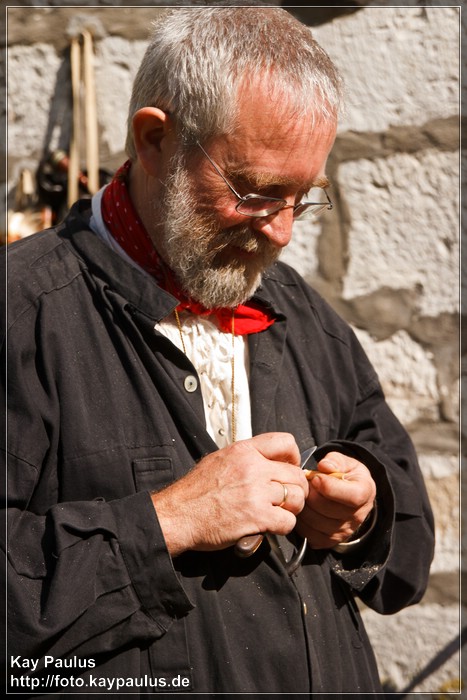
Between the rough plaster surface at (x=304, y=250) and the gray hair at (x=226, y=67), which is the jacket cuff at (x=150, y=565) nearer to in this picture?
the gray hair at (x=226, y=67)

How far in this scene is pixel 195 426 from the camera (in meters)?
1.47

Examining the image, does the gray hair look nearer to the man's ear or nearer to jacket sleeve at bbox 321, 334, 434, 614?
the man's ear

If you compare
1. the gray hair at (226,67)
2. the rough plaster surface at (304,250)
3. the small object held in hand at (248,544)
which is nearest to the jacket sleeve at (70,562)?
the small object held in hand at (248,544)

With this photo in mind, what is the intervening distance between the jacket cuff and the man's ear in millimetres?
675

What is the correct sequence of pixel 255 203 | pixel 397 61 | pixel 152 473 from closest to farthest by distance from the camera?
pixel 152 473
pixel 255 203
pixel 397 61

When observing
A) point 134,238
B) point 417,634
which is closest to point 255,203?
point 134,238

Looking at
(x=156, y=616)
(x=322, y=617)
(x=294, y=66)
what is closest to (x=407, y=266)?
(x=294, y=66)

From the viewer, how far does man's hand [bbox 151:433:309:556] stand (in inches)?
53.5

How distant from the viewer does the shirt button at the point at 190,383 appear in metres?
1.51

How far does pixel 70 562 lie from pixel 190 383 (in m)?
0.39

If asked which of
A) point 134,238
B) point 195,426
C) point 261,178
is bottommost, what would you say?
point 195,426

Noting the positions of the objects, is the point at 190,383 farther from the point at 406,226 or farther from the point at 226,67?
the point at 406,226

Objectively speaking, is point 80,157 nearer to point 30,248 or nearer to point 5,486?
point 30,248

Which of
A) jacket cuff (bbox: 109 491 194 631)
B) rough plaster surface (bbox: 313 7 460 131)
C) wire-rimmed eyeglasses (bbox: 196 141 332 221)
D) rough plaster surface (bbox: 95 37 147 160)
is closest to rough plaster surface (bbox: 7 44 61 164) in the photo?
rough plaster surface (bbox: 95 37 147 160)
